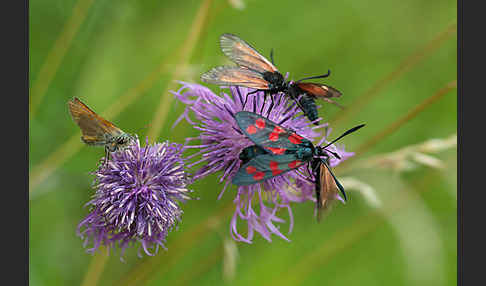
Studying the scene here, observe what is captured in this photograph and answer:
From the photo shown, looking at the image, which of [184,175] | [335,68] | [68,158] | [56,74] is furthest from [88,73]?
[335,68]

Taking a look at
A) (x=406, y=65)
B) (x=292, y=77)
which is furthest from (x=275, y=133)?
(x=406, y=65)

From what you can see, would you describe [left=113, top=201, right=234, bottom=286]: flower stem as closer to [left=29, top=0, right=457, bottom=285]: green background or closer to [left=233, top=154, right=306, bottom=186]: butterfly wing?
[left=29, top=0, right=457, bottom=285]: green background

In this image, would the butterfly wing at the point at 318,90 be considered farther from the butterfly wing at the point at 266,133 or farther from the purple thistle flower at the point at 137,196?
the purple thistle flower at the point at 137,196

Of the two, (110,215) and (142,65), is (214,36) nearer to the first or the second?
(142,65)

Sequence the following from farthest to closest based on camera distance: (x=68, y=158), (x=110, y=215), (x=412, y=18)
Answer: (x=412, y=18), (x=68, y=158), (x=110, y=215)

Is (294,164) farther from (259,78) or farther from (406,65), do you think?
(406,65)

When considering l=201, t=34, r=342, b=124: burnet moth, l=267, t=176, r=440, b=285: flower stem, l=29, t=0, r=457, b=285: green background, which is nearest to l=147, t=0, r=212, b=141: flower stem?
l=29, t=0, r=457, b=285: green background

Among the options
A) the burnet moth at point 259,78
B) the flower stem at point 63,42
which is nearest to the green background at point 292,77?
the flower stem at point 63,42
